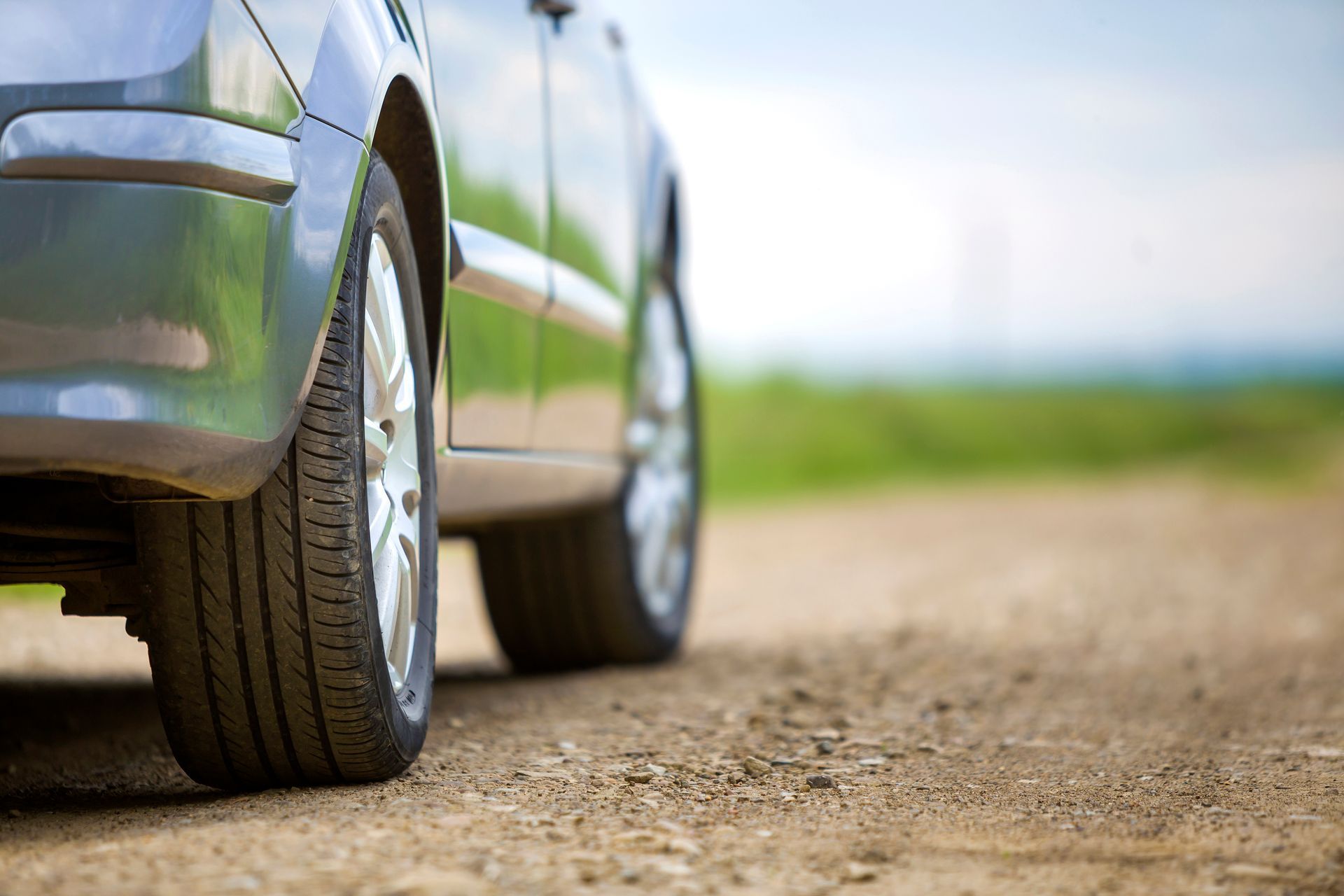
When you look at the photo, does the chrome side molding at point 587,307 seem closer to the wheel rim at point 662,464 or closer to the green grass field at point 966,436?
the wheel rim at point 662,464

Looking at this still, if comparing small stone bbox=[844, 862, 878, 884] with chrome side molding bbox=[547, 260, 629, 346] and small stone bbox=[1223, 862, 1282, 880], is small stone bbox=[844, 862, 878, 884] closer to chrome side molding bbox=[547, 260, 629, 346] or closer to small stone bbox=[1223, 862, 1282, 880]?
small stone bbox=[1223, 862, 1282, 880]

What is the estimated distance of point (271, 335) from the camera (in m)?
1.85

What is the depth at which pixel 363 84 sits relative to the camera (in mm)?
2096

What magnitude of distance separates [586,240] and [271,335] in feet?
5.45

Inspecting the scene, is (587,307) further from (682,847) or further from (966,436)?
(966,436)

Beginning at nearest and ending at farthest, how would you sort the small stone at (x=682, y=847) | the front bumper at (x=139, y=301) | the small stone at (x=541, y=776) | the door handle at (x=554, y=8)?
the front bumper at (x=139, y=301)
the small stone at (x=682, y=847)
the small stone at (x=541, y=776)
the door handle at (x=554, y=8)

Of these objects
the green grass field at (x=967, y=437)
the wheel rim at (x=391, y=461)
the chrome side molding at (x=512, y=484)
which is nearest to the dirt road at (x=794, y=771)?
the wheel rim at (x=391, y=461)

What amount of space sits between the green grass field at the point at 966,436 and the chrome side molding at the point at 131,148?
1368cm

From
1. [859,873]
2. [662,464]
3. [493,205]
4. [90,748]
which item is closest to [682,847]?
[859,873]

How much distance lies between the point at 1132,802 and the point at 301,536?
128cm

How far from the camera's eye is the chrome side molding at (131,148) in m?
1.66

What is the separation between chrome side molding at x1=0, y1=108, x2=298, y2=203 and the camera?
1.66 m

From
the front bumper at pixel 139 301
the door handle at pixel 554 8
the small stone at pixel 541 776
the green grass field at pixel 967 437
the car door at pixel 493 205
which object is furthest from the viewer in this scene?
the green grass field at pixel 967 437

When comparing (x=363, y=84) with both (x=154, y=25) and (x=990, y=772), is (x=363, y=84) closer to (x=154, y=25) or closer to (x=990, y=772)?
(x=154, y=25)
